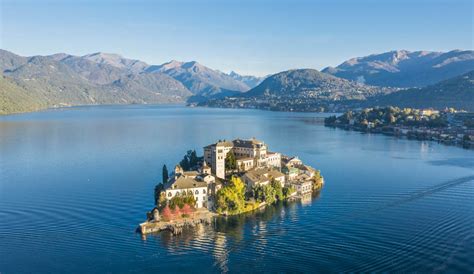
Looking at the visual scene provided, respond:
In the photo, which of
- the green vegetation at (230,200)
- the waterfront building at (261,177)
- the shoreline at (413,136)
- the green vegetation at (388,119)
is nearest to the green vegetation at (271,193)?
the waterfront building at (261,177)

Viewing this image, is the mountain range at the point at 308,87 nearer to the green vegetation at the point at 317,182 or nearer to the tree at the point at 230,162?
the green vegetation at the point at 317,182

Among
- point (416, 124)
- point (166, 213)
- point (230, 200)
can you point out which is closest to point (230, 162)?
point (230, 200)

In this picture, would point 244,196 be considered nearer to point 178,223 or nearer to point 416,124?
point 178,223

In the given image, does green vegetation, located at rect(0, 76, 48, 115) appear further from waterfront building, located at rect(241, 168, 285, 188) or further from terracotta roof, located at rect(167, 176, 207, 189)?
terracotta roof, located at rect(167, 176, 207, 189)

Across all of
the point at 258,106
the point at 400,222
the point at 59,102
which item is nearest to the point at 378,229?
the point at 400,222

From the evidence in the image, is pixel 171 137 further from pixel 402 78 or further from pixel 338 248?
pixel 402 78

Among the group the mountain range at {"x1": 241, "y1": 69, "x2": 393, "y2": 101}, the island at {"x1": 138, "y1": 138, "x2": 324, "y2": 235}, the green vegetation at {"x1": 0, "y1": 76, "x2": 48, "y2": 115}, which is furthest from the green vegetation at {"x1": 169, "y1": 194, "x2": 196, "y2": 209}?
the mountain range at {"x1": 241, "y1": 69, "x2": 393, "y2": 101}

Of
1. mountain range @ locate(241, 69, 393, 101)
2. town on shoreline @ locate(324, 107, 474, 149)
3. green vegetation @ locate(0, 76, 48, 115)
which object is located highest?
mountain range @ locate(241, 69, 393, 101)
